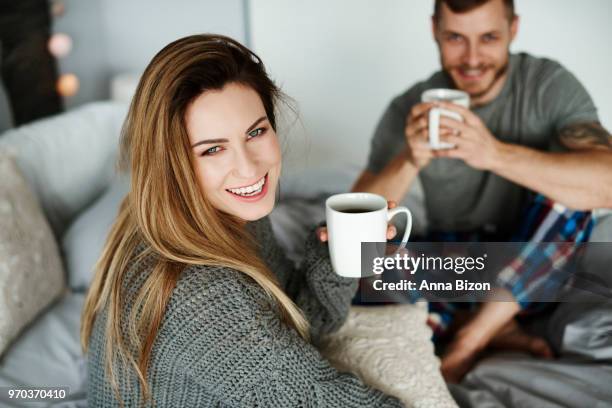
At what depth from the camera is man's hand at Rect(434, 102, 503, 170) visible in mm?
1100

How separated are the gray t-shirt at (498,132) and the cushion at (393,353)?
→ 341mm

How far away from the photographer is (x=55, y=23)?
1.77m

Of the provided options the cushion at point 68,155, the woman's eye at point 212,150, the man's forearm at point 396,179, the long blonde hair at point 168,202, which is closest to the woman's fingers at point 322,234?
the long blonde hair at point 168,202

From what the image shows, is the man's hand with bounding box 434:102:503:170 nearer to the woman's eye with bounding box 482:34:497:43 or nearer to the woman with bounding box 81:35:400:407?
the woman's eye with bounding box 482:34:497:43

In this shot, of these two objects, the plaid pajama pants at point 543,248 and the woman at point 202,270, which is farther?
the plaid pajama pants at point 543,248

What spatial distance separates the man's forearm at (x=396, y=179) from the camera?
1322 mm

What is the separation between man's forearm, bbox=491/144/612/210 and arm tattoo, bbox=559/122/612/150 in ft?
0.06

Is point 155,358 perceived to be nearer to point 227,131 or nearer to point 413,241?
point 227,131

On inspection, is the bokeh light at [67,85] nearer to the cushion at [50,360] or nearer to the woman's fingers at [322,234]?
the cushion at [50,360]

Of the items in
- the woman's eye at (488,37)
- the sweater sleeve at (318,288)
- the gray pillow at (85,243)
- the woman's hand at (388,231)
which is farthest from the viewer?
the gray pillow at (85,243)

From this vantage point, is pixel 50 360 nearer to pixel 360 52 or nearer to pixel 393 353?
pixel 393 353

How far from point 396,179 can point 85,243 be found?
72 cm

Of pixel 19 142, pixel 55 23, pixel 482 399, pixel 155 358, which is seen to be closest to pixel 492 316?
pixel 482 399

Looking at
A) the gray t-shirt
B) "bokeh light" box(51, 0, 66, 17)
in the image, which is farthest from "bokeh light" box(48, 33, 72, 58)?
the gray t-shirt
